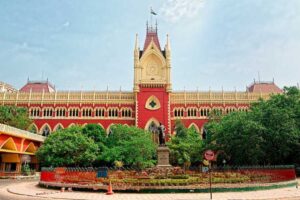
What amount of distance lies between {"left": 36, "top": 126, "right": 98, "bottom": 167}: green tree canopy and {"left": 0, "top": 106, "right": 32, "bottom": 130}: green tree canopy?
9.80 meters

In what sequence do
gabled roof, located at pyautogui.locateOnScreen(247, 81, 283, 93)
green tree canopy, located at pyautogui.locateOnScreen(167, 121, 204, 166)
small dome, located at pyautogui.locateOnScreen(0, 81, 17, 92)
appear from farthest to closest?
small dome, located at pyautogui.locateOnScreen(0, 81, 17, 92) → gabled roof, located at pyautogui.locateOnScreen(247, 81, 283, 93) → green tree canopy, located at pyautogui.locateOnScreen(167, 121, 204, 166)

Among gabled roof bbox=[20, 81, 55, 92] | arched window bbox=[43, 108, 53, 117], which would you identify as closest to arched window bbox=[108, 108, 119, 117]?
arched window bbox=[43, 108, 53, 117]

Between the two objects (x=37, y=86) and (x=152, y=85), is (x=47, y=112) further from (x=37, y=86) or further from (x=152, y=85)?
(x=152, y=85)

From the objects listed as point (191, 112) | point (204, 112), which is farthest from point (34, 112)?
point (204, 112)

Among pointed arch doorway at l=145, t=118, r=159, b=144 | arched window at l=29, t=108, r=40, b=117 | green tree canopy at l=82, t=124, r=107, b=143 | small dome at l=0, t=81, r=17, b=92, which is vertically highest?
small dome at l=0, t=81, r=17, b=92

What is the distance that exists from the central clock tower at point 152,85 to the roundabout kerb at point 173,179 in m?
30.1

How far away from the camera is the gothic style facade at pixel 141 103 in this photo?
56094mm

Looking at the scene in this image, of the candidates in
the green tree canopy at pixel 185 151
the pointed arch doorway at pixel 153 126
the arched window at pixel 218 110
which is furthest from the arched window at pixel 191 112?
the green tree canopy at pixel 185 151

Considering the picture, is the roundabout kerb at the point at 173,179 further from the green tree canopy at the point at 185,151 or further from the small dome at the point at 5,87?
the small dome at the point at 5,87

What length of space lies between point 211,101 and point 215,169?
3378 cm

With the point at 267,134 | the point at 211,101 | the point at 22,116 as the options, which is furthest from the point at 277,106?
the point at 22,116

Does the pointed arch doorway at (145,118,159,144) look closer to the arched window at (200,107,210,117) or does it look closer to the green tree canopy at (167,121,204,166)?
the arched window at (200,107,210,117)

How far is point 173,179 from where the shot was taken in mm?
20594

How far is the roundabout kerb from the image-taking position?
62.2ft
